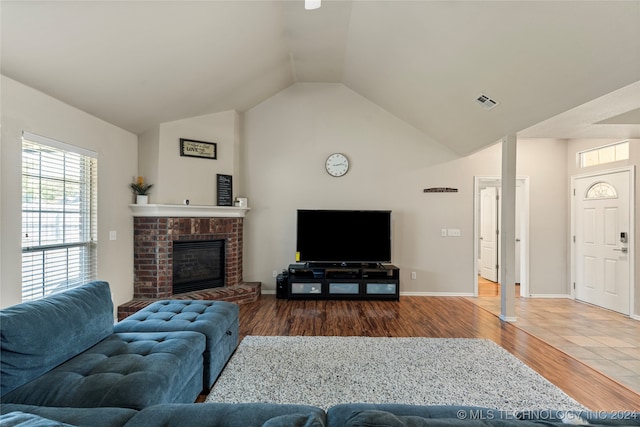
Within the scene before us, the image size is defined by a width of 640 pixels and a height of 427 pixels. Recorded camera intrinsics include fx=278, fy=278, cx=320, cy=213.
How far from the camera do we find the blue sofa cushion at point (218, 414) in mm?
1001

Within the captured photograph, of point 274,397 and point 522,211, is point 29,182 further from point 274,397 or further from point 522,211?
point 522,211

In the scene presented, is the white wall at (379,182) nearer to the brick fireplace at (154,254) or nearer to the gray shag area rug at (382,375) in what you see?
the brick fireplace at (154,254)

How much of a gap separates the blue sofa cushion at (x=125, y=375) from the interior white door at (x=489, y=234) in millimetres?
5912

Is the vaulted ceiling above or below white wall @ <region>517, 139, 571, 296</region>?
above

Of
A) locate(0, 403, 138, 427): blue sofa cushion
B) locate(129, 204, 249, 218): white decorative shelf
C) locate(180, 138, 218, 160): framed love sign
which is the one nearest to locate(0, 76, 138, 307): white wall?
locate(129, 204, 249, 218): white decorative shelf

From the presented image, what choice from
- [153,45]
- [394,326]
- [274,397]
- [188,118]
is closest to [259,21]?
[153,45]

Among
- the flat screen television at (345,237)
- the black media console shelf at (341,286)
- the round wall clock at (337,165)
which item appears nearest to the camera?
the black media console shelf at (341,286)

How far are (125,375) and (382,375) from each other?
1.81 meters

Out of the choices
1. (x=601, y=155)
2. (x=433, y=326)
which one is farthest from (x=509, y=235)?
(x=601, y=155)

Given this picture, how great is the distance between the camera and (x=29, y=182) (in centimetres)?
241

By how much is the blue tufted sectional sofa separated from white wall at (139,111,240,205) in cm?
213

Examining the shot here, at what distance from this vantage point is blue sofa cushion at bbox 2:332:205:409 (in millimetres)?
1335

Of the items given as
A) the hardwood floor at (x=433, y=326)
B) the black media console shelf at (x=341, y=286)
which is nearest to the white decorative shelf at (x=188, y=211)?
the black media console shelf at (x=341, y=286)

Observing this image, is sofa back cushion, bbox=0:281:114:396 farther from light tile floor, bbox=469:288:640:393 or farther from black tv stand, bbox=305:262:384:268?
light tile floor, bbox=469:288:640:393
